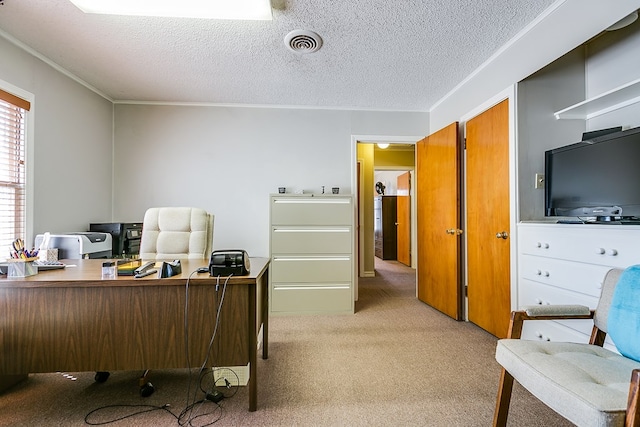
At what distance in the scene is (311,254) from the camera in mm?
3182

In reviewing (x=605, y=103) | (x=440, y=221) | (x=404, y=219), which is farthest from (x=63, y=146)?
(x=404, y=219)

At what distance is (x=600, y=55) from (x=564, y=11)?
1.86ft

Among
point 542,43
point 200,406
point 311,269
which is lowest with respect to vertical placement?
point 200,406

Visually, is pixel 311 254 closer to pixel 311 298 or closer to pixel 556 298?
pixel 311 298

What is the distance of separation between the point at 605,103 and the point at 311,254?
8.61 feet

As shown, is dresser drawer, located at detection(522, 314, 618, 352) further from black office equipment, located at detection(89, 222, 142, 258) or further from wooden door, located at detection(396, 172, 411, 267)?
wooden door, located at detection(396, 172, 411, 267)

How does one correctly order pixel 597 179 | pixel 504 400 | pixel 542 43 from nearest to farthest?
pixel 504 400 → pixel 597 179 → pixel 542 43

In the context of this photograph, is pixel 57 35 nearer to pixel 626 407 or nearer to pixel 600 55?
pixel 626 407

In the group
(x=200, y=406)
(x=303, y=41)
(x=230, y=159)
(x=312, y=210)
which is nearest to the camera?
(x=200, y=406)

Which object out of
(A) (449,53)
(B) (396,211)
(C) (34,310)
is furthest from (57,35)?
(B) (396,211)

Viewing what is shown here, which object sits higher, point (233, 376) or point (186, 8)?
point (186, 8)

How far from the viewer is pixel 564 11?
72.4 inches

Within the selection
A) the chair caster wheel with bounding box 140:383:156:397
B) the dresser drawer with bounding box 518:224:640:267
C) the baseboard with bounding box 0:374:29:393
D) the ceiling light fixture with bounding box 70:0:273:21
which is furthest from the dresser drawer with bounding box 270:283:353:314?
the ceiling light fixture with bounding box 70:0:273:21

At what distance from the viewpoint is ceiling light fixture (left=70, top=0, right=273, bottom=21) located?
5.83 feet
